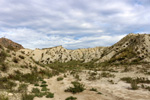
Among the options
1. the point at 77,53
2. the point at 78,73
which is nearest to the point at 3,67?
the point at 78,73

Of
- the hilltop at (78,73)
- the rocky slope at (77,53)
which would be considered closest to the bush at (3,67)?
the hilltop at (78,73)

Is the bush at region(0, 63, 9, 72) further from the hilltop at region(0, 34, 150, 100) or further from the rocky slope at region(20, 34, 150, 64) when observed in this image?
the rocky slope at region(20, 34, 150, 64)

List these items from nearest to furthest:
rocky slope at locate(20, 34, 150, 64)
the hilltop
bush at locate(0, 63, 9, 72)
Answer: the hilltop < bush at locate(0, 63, 9, 72) < rocky slope at locate(20, 34, 150, 64)

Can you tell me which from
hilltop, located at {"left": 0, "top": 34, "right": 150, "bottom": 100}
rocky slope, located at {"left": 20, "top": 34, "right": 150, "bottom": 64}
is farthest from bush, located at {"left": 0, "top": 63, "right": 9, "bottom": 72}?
rocky slope, located at {"left": 20, "top": 34, "right": 150, "bottom": 64}

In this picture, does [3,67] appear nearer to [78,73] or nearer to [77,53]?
[78,73]

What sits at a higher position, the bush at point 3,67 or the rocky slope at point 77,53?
the rocky slope at point 77,53

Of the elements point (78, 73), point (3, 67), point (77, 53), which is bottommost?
point (78, 73)

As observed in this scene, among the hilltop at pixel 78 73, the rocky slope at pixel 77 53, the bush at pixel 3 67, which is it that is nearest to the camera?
the hilltop at pixel 78 73

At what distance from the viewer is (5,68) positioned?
39.4 ft

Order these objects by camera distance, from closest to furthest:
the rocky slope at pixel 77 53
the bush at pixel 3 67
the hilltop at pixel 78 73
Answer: the hilltop at pixel 78 73, the bush at pixel 3 67, the rocky slope at pixel 77 53

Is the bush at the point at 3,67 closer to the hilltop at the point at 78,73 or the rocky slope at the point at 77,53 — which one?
the hilltop at the point at 78,73

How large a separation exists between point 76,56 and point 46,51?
15.1 metres

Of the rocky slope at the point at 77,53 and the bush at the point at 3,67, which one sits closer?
the bush at the point at 3,67

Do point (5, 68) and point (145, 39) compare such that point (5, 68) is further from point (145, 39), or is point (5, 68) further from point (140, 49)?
point (145, 39)
